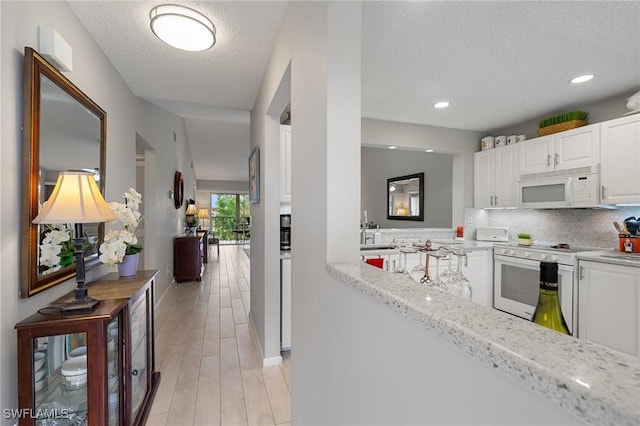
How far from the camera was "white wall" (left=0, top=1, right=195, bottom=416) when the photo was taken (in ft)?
4.11

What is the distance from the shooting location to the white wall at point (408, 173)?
4.85 metres

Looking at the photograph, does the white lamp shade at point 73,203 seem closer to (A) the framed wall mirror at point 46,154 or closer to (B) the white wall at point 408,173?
(A) the framed wall mirror at point 46,154

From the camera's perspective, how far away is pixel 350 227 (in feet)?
4.08

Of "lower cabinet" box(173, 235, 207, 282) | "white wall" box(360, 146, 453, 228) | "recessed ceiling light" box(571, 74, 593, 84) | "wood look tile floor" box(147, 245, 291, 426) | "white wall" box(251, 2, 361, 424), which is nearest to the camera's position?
"white wall" box(251, 2, 361, 424)

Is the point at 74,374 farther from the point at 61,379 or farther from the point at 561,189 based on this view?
the point at 561,189

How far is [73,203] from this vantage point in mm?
1309

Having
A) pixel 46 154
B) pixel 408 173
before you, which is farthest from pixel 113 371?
pixel 408 173

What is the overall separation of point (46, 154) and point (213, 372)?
1.93 metres

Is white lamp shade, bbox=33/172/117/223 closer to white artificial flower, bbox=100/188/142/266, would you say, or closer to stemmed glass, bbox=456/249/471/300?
white artificial flower, bbox=100/188/142/266

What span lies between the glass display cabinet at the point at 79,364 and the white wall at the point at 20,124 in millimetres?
96

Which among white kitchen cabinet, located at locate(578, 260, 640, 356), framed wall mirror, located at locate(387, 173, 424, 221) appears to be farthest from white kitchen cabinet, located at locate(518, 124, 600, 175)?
framed wall mirror, located at locate(387, 173, 424, 221)

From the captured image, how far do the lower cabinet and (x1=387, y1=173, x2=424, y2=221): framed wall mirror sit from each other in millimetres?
3915

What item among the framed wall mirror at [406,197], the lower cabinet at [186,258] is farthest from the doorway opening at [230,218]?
the framed wall mirror at [406,197]

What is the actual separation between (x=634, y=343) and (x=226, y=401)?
3303 mm
